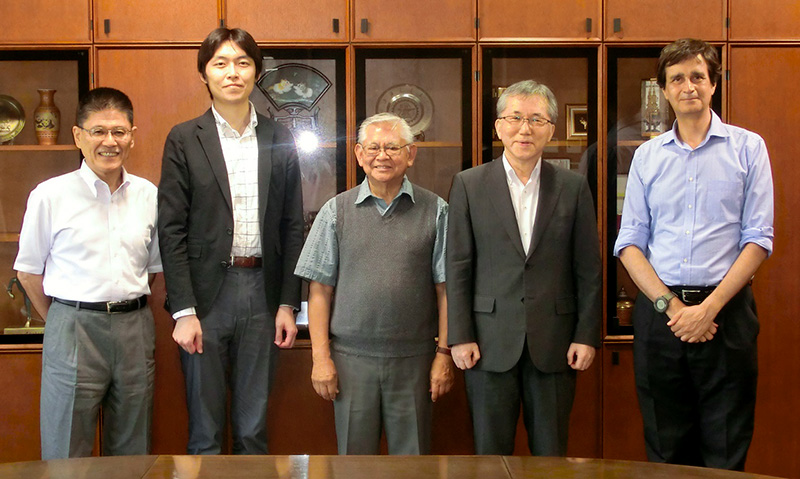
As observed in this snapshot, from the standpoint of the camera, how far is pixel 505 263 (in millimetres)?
2266

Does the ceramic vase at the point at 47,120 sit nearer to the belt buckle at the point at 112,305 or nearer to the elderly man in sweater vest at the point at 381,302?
the belt buckle at the point at 112,305

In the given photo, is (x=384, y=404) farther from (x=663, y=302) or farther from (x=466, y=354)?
(x=663, y=302)

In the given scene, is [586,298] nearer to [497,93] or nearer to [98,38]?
[497,93]

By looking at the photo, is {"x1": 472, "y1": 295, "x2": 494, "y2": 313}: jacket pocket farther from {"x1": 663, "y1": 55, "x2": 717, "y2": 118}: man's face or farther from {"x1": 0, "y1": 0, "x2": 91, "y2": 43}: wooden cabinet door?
{"x1": 0, "y1": 0, "x2": 91, "y2": 43}: wooden cabinet door

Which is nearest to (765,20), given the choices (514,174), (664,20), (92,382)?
(664,20)

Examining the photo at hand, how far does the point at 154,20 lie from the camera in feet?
9.58

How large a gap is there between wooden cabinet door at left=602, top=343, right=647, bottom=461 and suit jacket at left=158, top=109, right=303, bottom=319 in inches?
51.5

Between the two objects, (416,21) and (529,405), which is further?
(416,21)

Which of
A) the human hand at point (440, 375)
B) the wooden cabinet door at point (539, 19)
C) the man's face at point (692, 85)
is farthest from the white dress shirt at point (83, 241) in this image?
the man's face at point (692, 85)

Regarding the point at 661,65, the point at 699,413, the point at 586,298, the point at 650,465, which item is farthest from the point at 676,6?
the point at 650,465

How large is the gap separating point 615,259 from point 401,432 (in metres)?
1.21

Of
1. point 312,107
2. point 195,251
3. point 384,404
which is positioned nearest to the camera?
point 384,404

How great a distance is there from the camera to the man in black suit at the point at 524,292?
2.25 metres

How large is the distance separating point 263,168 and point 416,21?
91cm
